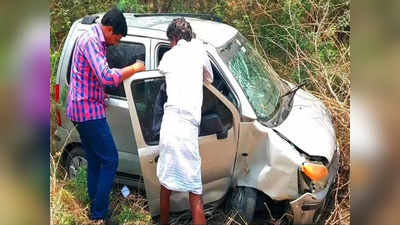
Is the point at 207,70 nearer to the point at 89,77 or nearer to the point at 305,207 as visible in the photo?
the point at 89,77

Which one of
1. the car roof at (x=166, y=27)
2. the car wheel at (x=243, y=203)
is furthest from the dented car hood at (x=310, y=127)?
the car roof at (x=166, y=27)

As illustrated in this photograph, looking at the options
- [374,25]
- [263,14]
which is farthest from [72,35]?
[374,25]

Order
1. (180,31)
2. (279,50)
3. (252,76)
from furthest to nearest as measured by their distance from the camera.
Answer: (279,50)
(252,76)
(180,31)

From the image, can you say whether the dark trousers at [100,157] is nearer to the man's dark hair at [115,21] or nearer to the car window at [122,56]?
the car window at [122,56]

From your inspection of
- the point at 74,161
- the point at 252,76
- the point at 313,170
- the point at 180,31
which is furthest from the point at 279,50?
the point at 74,161

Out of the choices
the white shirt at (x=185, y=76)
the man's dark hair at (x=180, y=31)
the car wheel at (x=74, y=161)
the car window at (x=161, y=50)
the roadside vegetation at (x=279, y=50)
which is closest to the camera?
the white shirt at (x=185, y=76)

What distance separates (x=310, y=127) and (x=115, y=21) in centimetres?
174

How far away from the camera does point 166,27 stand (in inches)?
173

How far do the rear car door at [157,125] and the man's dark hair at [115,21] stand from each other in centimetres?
37

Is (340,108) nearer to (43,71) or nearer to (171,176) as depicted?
(171,176)

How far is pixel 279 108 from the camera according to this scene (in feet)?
15.0

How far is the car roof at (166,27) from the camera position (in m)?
4.43

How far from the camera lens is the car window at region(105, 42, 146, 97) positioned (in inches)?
172

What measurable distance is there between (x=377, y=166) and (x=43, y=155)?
266cm
